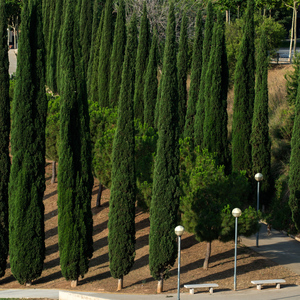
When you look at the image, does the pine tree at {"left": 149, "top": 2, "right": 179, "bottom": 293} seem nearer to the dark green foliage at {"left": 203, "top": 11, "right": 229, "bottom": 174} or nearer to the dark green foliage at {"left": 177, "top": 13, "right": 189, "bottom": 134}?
the dark green foliage at {"left": 203, "top": 11, "right": 229, "bottom": 174}

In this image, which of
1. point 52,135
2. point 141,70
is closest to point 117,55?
point 141,70

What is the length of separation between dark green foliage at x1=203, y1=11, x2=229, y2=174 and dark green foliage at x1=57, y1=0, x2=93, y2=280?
8.56 meters

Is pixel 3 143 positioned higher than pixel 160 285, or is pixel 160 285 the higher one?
pixel 3 143

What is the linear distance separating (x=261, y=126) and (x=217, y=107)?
2.25m

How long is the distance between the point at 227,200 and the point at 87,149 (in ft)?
17.1

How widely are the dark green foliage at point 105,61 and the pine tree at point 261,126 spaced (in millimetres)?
12072

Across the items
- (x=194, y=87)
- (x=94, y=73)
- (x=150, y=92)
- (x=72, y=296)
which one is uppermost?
(x=94, y=73)

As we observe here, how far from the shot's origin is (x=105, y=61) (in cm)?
3488

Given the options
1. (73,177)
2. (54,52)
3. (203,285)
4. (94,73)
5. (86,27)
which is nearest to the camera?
(203,285)

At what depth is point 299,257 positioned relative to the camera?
20.1 meters

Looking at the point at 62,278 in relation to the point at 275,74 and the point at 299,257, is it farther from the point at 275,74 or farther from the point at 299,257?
the point at 275,74

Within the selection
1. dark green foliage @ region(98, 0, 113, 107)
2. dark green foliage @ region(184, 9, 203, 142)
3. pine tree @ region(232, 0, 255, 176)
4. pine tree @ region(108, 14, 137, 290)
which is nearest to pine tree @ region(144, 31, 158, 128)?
dark green foliage @ region(184, 9, 203, 142)

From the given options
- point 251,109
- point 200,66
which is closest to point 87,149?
point 251,109

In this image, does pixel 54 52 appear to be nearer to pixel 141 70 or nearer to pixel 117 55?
A: pixel 117 55
